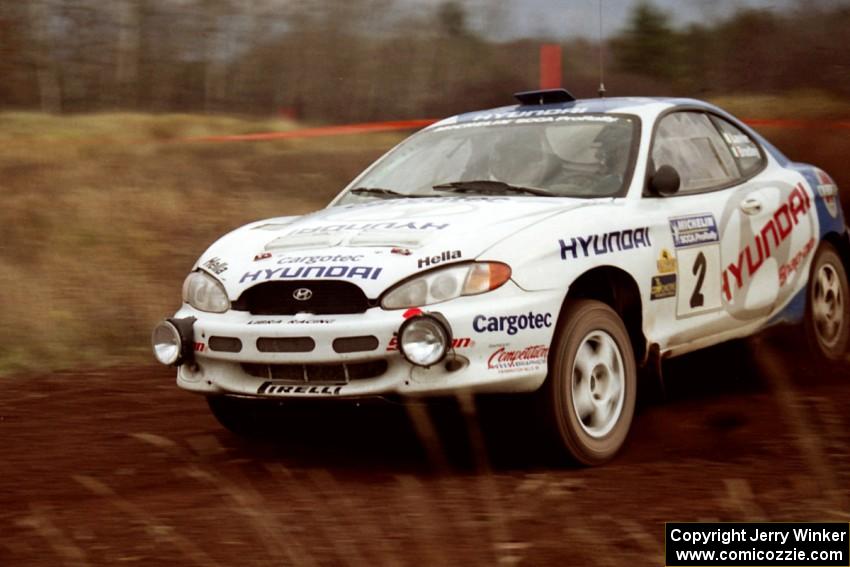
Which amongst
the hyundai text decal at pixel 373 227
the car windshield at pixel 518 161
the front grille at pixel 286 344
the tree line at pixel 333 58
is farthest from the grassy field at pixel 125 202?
the front grille at pixel 286 344

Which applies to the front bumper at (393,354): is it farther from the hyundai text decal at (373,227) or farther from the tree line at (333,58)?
the tree line at (333,58)

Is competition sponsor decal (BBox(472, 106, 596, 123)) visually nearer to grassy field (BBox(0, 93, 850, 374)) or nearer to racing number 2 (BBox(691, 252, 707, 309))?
racing number 2 (BBox(691, 252, 707, 309))

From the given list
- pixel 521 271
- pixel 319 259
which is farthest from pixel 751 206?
pixel 319 259

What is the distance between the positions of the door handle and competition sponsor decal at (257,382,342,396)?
257 cm

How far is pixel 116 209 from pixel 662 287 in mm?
7922

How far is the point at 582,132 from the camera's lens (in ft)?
21.3

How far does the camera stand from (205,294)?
572 cm

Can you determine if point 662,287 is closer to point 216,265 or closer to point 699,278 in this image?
point 699,278

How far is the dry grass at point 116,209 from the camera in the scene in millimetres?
9531

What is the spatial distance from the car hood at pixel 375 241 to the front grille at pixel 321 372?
293 mm

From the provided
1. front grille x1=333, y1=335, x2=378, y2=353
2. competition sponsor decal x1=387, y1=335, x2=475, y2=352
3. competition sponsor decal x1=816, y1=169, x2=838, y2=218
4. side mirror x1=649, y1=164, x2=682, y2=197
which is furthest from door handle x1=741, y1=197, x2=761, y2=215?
front grille x1=333, y1=335, x2=378, y2=353

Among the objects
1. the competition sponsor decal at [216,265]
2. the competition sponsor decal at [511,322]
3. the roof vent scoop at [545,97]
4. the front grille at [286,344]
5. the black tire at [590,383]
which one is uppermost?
the roof vent scoop at [545,97]

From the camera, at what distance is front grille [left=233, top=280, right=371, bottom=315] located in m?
5.27

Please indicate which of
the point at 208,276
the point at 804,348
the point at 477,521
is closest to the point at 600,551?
the point at 477,521
